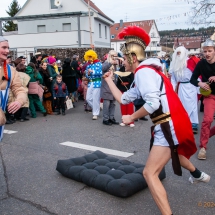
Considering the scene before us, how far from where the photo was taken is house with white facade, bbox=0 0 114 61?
98.8 ft

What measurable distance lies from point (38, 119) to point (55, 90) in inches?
45.6

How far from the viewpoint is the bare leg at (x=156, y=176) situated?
9.51 feet

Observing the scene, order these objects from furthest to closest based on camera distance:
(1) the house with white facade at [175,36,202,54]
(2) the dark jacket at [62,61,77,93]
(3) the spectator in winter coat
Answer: (1) the house with white facade at [175,36,202,54] → (2) the dark jacket at [62,61,77,93] → (3) the spectator in winter coat

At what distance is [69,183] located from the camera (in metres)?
4.34

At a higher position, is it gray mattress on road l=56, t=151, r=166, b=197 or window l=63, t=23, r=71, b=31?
window l=63, t=23, r=71, b=31

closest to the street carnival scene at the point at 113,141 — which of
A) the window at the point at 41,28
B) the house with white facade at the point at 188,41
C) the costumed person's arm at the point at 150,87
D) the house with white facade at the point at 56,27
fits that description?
the costumed person's arm at the point at 150,87

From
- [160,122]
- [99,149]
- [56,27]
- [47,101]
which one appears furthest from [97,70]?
[56,27]

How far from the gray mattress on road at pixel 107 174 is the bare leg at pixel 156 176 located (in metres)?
0.86

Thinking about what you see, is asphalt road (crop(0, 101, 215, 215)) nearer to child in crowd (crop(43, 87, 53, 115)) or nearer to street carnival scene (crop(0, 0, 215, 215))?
street carnival scene (crop(0, 0, 215, 215))

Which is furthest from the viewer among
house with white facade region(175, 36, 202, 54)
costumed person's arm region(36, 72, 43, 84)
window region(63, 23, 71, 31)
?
window region(63, 23, 71, 31)

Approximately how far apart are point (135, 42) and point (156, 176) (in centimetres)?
140

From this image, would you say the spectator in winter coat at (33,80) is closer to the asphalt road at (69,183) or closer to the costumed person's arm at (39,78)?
the costumed person's arm at (39,78)

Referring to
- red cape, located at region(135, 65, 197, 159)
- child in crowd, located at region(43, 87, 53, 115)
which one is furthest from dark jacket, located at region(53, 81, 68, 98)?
red cape, located at region(135, 65, 197, 159)

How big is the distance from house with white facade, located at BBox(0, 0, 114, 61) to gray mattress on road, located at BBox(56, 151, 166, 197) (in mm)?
24415
